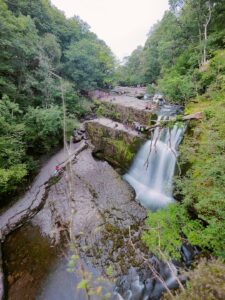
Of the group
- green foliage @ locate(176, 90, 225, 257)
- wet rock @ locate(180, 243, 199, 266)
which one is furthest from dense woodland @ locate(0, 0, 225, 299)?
wet rock @ locate(180, 243, 199, 266)

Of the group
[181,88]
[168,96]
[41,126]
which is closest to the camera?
[41,126]

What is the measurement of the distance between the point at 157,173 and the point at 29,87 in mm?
9180

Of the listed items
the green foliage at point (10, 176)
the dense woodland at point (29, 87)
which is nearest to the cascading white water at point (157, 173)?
the dense woodland at point (29, 87)

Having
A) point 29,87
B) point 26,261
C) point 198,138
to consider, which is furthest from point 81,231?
point 29,87

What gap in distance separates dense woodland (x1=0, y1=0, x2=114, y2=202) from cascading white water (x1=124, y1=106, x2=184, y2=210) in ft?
16.9

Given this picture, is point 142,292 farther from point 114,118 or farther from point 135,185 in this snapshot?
point 114,118

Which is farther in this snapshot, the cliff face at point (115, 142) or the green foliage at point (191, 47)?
the green foliage at point (191, 47)

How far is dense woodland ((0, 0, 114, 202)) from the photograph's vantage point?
24.0 feet

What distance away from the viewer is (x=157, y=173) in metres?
8.32

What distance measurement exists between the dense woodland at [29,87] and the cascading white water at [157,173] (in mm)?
5143

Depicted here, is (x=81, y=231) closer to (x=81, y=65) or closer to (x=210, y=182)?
(x=210, y=182)

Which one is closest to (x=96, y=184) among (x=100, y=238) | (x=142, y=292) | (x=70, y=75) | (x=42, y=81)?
(x=100, y=238)

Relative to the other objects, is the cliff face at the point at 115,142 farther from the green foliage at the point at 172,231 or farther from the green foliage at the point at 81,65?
the green foliage at the point at 81,65

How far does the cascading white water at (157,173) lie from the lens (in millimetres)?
7617
